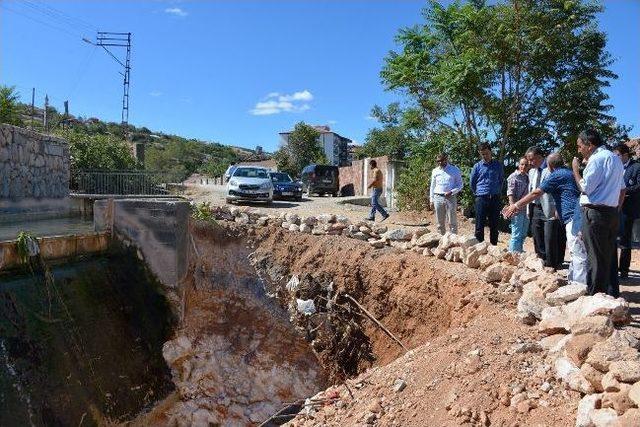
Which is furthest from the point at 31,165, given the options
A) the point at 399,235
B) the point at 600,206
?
the point at 600,206

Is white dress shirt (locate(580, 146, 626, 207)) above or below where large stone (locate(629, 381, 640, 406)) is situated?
above

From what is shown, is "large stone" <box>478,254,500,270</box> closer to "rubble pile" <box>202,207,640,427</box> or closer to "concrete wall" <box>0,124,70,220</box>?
"rubble pile" <box>202,207,640,427</box>

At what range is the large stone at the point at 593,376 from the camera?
318 centimetres

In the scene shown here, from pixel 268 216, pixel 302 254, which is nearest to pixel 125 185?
pixel 268 216

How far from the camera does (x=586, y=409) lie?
303cm

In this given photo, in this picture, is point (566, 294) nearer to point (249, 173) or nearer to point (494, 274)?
point (494, 274)

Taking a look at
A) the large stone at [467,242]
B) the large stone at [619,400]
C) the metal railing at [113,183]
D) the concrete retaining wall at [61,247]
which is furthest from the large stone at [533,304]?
the metal railing at [113,183]

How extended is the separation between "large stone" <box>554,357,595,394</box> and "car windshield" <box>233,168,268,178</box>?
590 inches

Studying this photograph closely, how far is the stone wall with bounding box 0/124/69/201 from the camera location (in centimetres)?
970

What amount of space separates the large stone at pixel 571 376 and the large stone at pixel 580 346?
42mm

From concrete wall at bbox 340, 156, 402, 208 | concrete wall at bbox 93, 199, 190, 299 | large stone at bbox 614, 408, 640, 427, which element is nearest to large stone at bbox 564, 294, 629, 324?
large stone at bbox 614, 408, 640, 427

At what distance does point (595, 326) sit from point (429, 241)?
4.22m

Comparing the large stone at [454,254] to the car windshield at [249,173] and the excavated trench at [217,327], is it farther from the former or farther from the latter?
the car windshield at [249,173]

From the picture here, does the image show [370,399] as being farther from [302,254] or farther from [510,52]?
[510,52]
